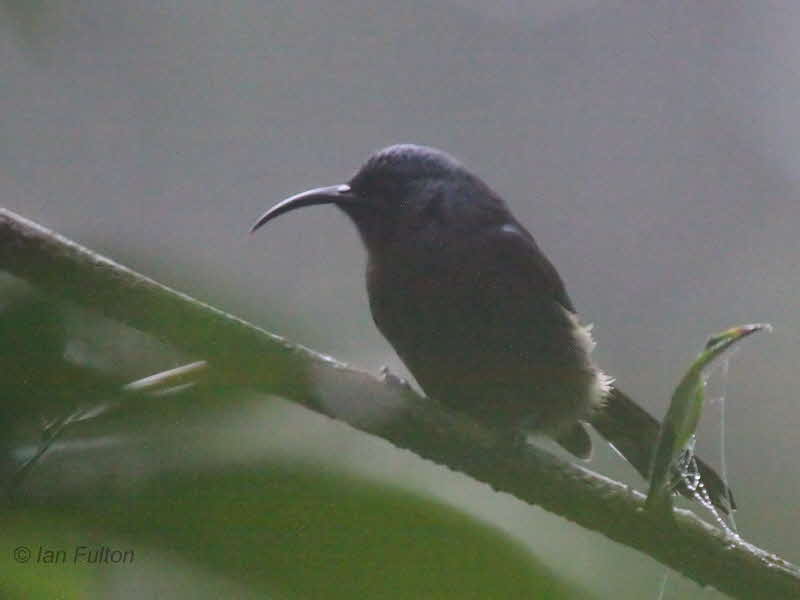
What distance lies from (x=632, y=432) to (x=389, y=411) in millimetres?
754

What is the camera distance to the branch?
60 centimetres

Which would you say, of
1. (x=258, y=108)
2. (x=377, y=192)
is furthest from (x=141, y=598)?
(x=377, y=192)

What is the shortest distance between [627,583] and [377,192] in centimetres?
110

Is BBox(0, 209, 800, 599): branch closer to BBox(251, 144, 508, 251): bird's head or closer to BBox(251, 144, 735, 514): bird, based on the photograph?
BBox(251, 144, 735, 514): bird

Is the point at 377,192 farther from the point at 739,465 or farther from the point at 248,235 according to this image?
the point at 739,465

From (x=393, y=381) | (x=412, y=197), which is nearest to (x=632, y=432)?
(x=412, y=197)

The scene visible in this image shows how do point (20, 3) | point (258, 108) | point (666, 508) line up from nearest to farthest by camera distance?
point (20, 3) → point (666, 508) → point (258, 108)

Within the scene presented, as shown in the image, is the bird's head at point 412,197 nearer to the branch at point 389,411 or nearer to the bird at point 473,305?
the bird at point 473,305

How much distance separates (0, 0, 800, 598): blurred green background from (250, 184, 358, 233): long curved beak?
3 centimetres

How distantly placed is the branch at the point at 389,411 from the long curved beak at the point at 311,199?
14.9 inches

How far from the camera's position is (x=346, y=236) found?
164 centimetres

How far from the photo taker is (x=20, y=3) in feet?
1.26

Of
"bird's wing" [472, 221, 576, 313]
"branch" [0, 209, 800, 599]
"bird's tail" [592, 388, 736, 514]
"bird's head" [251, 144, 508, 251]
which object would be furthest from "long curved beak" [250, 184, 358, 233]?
"bird's tail" [592, 388, 736, 514]

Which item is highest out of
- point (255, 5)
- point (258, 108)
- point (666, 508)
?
point (255, 5)
